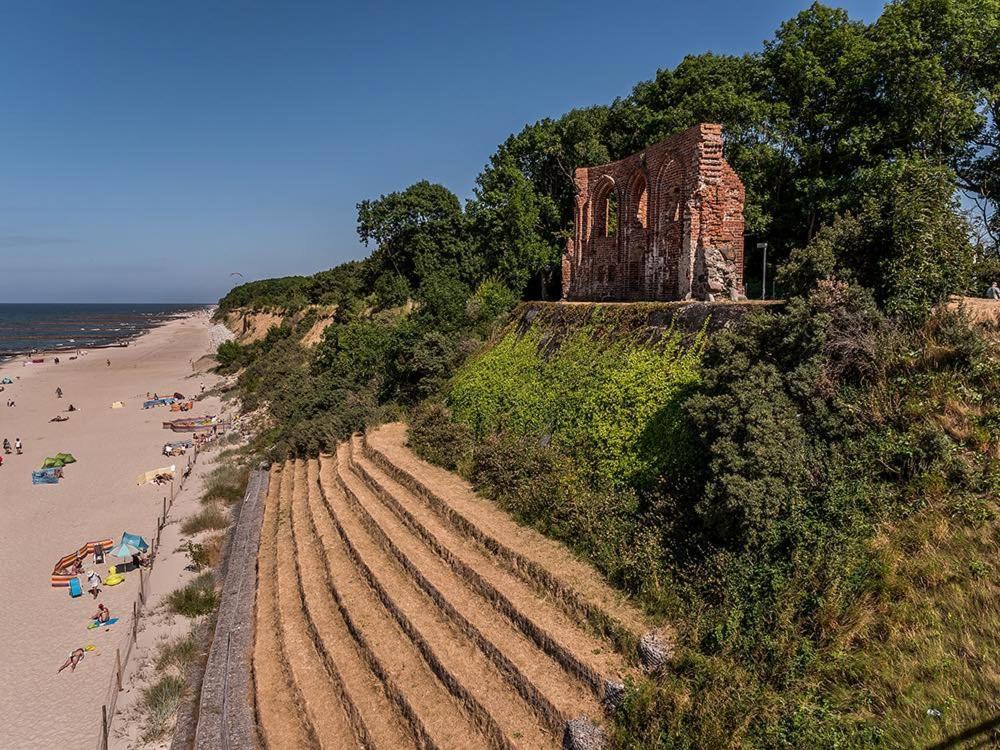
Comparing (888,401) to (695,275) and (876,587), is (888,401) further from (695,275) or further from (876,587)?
(695,275)

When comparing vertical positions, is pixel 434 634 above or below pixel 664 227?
below

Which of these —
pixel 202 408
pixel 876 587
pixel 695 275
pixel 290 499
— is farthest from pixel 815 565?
pixel 202 408

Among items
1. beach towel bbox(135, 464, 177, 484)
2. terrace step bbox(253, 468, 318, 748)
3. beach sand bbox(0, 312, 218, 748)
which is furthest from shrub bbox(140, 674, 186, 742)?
beach towel bbox(135, 464, 177, 484)

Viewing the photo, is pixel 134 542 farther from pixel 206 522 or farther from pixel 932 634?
pixel 932 634

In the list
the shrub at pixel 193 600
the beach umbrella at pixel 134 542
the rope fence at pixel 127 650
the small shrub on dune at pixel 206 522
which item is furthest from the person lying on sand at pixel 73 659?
the small shrub on dune at pixel 206 522

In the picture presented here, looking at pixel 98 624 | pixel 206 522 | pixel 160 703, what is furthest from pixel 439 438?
pixel 98 624

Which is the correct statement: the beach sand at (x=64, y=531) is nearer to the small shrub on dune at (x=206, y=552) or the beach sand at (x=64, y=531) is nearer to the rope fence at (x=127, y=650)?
the rope fence at (x=127, y=650)

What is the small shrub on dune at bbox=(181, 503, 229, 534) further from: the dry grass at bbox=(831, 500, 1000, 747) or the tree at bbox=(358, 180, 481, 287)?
the tree at bbox=(358, 180, 481, 287)
